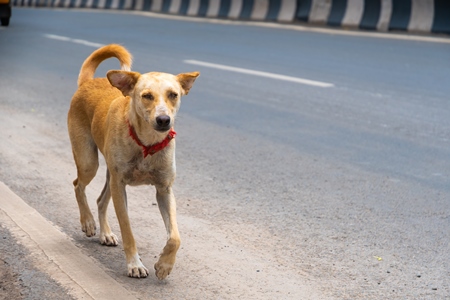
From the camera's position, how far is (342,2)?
1798 centimetres

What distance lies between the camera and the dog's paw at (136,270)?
15.1ft

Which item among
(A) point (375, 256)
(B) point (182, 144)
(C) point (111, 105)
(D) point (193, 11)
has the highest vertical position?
(C) point (111, 105)

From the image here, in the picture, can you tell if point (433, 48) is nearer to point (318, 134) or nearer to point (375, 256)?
point (318, 134)

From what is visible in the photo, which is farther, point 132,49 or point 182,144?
point 132,49

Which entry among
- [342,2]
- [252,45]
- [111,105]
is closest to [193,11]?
[342,2]

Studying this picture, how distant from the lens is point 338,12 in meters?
18.1

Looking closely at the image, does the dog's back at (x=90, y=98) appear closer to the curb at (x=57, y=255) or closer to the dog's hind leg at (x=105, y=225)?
the dog's hind leg at (x=105, y=225)

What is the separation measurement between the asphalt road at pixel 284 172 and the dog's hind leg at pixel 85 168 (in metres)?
0.09

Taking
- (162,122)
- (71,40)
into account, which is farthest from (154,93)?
(71,40)

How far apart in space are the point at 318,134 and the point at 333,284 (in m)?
3.95

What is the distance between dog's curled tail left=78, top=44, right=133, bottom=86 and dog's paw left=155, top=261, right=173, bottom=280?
141cm

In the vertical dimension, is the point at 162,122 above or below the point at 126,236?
above

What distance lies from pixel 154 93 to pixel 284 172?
2.70m

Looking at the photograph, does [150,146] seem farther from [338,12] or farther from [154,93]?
[338,12]
